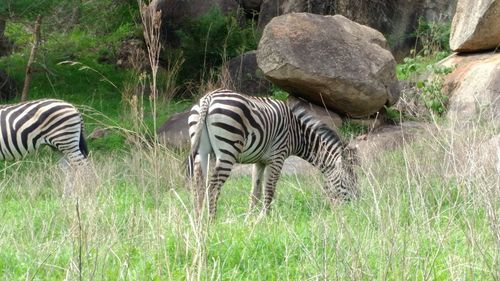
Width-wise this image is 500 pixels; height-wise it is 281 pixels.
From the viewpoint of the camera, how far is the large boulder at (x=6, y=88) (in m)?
16.0

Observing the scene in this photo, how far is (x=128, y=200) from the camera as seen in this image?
750 centimetres

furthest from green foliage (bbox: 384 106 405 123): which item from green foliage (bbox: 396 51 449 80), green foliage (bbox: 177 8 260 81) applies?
green foliage (bbox: 177 8 260 81)

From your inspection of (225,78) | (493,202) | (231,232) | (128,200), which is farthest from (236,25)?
(493,202)

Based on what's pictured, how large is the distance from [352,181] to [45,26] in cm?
1194

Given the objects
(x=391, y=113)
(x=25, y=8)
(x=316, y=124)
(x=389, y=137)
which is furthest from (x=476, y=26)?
(x=25, y=8)

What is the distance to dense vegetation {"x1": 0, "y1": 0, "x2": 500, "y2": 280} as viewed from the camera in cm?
416

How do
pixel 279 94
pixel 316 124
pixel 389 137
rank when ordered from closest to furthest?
pixel 316 124 < pixel 389 137 < pixel 279 94

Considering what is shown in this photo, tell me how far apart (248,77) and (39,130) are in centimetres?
686

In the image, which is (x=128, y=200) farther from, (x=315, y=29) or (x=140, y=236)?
(x=315, y=29)

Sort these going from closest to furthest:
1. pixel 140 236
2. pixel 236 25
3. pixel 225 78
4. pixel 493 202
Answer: pixel 493 202 < pixel 140 236 < pixel 225 78 < pixel 236 25

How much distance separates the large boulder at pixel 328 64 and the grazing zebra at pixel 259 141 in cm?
363

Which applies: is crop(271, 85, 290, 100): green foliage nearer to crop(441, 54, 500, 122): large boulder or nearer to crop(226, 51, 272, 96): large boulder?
crop(226, 51, 272, 96): large boulder

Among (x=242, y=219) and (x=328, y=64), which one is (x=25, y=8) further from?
(x=242, y=219)

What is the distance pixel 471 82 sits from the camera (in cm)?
1328
